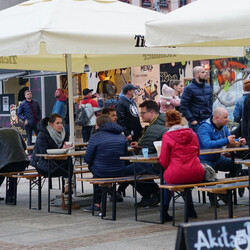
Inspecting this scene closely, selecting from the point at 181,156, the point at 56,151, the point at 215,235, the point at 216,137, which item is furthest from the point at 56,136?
the point at 215,235

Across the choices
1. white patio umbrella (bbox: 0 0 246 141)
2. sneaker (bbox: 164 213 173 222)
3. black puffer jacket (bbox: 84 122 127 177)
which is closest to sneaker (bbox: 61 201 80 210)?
black puffer jacket (bbox: 84 122 127 177)

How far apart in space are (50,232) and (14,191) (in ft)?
9.50

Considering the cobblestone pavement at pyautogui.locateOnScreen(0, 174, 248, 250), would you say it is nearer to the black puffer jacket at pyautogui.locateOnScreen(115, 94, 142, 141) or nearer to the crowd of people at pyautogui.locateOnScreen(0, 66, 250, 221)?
the crowd of people at pyautogui.locateOnScreen(0, 66, 250, 221)

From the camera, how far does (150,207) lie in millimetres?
11109

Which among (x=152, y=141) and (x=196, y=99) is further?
(x=196, y=99)

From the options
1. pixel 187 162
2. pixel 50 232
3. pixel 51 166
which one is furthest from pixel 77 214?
pixel 187 162

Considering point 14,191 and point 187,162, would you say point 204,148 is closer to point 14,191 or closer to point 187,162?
point 187,162

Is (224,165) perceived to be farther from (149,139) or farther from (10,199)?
(10,199)

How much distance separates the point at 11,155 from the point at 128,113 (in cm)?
242

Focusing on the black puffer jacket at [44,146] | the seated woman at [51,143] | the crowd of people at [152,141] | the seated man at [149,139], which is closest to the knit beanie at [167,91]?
the crowd of people at [152,141]

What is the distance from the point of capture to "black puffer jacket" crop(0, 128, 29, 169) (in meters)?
11.9

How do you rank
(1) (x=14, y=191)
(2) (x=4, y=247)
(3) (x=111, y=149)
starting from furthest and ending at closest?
(1) (x=14, y=191) → (3) (x=111, y=149) → (2) (x=4, y=247)

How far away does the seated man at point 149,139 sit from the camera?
1012 centimetres

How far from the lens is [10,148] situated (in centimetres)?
1192
